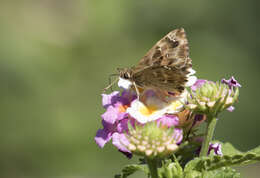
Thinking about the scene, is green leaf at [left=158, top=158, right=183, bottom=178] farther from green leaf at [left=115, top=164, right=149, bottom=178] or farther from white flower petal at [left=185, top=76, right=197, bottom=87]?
white flower petal at [left=185, top=76, right=197, bottom=87]

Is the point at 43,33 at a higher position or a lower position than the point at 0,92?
higher

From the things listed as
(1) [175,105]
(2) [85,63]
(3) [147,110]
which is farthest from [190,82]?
→ (2) [85,63]

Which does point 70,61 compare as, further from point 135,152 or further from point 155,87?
point 135,152

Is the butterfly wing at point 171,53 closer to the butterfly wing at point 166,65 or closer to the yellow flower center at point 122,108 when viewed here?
the butterfly wing at point 166,65

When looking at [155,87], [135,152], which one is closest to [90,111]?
[155,87]

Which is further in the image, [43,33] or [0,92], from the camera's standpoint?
[43,33]

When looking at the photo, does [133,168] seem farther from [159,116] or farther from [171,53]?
[171,53]

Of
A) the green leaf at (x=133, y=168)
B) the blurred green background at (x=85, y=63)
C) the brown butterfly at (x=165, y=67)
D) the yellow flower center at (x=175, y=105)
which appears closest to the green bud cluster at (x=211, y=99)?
the yellow flower center at (x=175, y=105)
